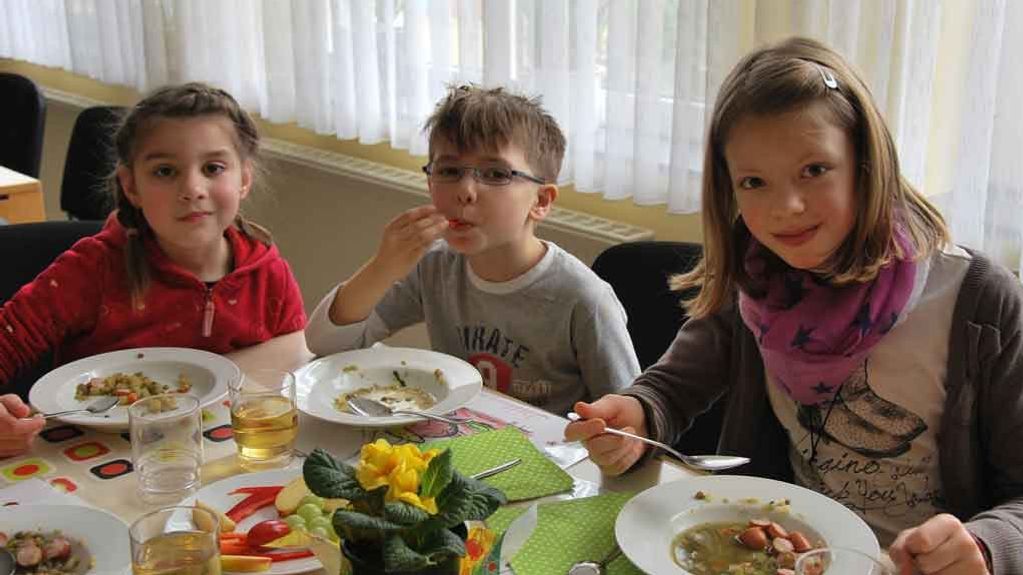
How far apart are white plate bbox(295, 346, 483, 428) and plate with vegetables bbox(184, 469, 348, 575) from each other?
228 millimetres

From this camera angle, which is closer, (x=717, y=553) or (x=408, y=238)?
(x=717, y=553)

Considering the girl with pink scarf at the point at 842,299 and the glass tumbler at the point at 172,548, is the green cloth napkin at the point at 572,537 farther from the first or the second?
the glass tumbler at the point at 172,548

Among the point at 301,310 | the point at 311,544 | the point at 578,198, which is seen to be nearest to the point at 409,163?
the point at 578,198

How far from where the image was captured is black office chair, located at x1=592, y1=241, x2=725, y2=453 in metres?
1.80

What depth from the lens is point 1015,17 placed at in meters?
1.79

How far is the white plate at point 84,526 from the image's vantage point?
3.62ft

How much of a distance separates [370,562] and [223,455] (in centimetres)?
53

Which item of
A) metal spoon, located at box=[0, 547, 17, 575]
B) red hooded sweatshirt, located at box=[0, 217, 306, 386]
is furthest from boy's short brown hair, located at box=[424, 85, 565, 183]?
metal spoon, located at box=[0, 547, 17, 575]

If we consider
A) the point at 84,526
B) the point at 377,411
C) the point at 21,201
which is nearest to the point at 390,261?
the point at 377,411

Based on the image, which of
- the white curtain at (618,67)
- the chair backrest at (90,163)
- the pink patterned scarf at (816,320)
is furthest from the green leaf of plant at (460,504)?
the chair backrest at (90,163)

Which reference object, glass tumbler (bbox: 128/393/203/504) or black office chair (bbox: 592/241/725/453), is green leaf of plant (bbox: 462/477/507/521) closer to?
glass tumbler (bbox: 128/393/203/504)

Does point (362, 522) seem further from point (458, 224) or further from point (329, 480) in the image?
point (458, 224)

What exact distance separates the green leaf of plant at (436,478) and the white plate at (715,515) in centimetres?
25

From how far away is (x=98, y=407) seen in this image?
147cm
